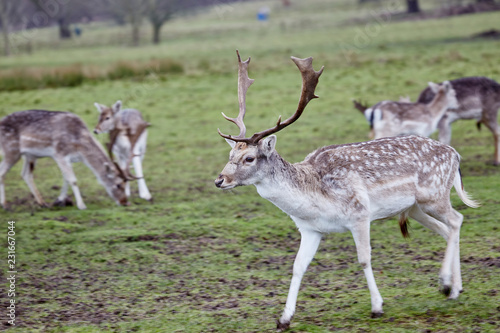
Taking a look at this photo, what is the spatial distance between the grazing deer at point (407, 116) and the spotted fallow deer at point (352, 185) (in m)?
5.02

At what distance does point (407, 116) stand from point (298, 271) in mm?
6319

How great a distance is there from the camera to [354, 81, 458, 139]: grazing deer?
10.8 metres

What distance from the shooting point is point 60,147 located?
32.6 feet

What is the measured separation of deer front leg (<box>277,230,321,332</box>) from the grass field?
20cm

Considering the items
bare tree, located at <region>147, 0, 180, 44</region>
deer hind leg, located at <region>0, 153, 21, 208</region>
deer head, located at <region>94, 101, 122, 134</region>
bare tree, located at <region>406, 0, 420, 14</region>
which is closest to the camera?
deer hind leg, located at <region>0, 153, 21, 208</region>

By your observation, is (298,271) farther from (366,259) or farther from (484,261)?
(484,261)

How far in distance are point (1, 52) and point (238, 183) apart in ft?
110

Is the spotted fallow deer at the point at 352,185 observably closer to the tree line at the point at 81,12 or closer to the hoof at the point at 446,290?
the hoof at the point at 446,290

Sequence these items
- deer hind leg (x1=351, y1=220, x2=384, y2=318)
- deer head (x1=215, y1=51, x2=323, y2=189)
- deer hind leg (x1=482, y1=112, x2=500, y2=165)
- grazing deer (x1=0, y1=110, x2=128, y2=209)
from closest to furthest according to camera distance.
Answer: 1. deer head (x1=215, y1=51, x2=323, y2=189)
2. deer hind leg (x1=351, y1=220, x2=384, y2=318)
3. grazing deer (x1=0, y1=110, x2=128, y2=209)
4. deer hind leg (x1=482, y1=112, x2=500, y2=165)

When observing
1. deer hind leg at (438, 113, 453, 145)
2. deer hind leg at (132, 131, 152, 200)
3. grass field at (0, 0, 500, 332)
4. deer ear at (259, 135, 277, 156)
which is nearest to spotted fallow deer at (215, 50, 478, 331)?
deer ear at (259, 135, 277, 156)

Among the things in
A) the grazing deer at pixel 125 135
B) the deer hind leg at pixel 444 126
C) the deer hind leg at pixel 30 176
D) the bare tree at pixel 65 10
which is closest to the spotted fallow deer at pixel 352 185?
the grazing deer at pixel 125 135

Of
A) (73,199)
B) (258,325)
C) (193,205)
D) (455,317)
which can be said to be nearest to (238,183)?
(258,325)

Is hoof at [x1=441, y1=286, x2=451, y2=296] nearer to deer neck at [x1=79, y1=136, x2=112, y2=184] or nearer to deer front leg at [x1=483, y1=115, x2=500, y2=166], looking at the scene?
deer neck at [x1=79, y1=136, x2=112, y2=184]

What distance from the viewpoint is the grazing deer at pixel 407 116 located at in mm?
10836
